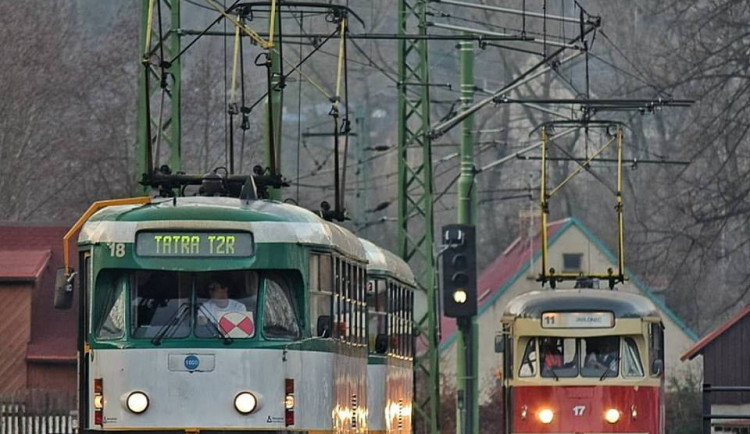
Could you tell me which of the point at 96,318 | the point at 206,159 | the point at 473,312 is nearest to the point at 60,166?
the point at 206,159

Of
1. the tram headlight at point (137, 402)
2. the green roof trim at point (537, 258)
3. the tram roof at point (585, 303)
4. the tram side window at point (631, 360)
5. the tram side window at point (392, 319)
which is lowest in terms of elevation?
the tram headlight at point (137, 402)

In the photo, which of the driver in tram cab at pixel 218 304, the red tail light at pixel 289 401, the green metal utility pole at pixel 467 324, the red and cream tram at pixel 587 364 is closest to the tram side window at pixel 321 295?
the red tail light at pixel 289 401

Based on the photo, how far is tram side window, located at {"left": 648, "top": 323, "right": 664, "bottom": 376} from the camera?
30.6m

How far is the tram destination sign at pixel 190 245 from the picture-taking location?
19984mm

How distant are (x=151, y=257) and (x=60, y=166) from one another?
44156mm

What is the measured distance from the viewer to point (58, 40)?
63344 mm

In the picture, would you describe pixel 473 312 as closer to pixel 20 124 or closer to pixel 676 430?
pixel 676 430

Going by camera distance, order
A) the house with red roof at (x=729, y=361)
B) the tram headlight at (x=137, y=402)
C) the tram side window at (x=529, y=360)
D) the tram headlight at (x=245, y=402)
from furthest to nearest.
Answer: the house with red roof at (x=729, y=361) → the tram side window at (x=529, y=360) → the tram headlight at (x=245, y=402) → the tram headlight at (x=137, y=402)

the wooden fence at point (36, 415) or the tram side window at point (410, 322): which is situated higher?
the tram side window at point (410, 322)

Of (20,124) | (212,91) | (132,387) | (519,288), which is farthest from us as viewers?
(519,288)

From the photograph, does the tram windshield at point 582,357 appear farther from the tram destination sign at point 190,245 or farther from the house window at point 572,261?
the house window at point 572,261

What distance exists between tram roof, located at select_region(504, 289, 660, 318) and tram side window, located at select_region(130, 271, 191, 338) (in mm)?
11371

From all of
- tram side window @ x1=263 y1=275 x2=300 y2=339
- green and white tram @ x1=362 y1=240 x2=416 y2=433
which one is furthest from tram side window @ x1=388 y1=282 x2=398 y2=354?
tram side window @ x1=263 y1=275 x2=300 y2=339

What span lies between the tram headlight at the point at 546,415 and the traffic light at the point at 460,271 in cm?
311
